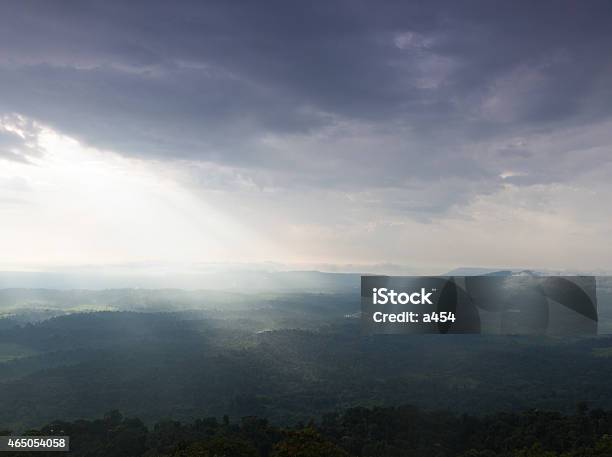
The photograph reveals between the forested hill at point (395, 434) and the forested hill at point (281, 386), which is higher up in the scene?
the forested hill at point (395, 434)

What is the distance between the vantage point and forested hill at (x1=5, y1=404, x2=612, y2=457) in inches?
2562

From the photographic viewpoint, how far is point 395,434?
79250mm

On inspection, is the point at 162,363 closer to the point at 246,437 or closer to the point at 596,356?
the point at 246,437

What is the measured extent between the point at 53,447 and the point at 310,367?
145432mm

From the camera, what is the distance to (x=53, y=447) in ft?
183

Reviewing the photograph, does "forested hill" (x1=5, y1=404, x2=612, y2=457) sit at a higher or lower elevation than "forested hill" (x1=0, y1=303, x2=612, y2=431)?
higher

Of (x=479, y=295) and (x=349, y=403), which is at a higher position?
(x=479, y=295)

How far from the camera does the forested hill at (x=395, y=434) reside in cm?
6506

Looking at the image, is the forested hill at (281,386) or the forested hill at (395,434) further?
the forested hill at (281,386)

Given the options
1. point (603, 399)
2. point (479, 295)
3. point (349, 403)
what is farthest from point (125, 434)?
point (603, 399)

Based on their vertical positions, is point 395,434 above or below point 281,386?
above

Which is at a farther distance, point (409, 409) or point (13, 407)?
point (13, 407)

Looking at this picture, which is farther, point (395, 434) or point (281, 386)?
point (281, 386)

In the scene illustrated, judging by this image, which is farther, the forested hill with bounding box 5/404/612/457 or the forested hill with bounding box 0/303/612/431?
the forested hill with bounding box 0/303/612/431
